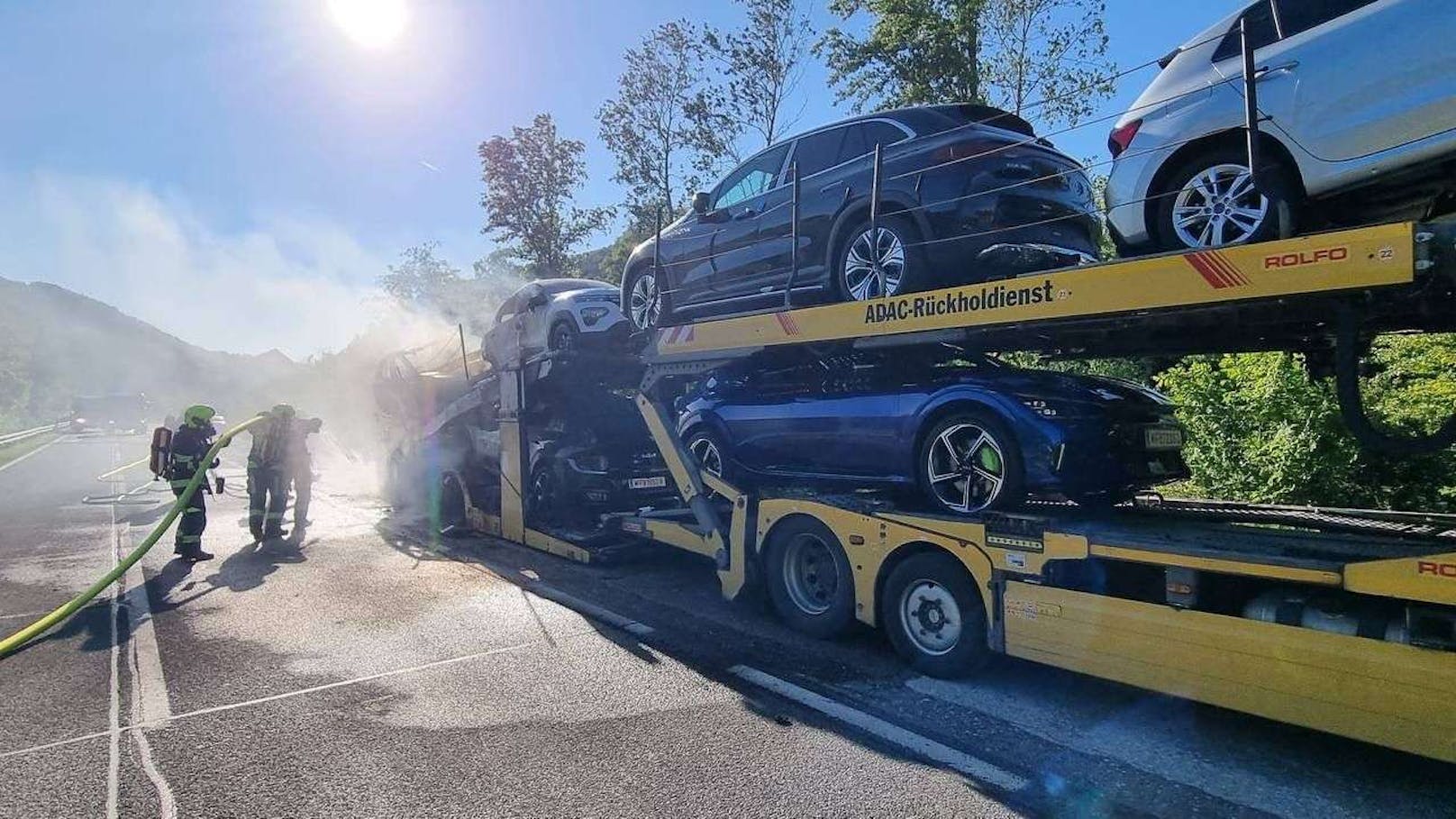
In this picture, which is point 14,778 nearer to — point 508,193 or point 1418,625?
point 1418,625

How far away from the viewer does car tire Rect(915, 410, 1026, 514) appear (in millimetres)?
4742

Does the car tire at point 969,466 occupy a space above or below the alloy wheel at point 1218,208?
below

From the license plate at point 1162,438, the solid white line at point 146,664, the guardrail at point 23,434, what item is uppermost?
the license plate at point 1162,438

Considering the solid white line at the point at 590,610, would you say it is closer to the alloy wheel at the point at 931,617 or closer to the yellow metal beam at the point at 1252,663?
the alloy wheel at the point at 931,617

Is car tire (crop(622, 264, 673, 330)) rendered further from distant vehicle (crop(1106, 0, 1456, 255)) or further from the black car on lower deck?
distant vehicle (crop(1106, 0, 1456, 255))

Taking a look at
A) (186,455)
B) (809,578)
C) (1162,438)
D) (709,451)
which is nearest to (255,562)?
(186,455)

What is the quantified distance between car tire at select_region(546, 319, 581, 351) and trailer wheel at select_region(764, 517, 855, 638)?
168 inches

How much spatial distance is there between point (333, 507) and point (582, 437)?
22.1 feet

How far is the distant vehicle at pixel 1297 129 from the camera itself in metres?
3.62

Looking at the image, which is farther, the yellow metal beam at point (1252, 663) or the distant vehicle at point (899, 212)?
the distant vehicle at point (899, 212)

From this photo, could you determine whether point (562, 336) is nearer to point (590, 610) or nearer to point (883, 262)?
point (590, 610)

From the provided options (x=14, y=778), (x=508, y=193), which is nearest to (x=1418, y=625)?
(x=14, y=778)

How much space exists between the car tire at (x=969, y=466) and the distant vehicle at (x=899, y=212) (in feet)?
3.05

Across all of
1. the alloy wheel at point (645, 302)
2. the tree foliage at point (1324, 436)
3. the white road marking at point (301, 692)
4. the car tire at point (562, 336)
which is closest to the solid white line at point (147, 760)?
the white road marking at point (301, 692)
